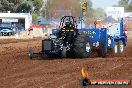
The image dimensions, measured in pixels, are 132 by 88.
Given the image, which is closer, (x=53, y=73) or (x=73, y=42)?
(x=53, y=73)

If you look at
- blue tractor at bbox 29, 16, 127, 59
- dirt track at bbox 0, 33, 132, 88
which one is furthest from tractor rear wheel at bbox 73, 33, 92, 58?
dirt track at bbox 0, 33, 132, 88

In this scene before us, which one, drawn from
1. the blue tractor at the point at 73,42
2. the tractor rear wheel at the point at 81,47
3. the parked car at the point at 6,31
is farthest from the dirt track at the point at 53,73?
the parked car at the point at 6,31

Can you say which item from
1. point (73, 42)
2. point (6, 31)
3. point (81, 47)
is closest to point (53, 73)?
point (81, 47)

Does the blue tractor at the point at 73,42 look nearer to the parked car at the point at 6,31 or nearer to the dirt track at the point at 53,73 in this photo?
the dirt track at the point at 53,73

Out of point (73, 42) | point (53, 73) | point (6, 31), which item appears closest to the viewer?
point (53, 73)

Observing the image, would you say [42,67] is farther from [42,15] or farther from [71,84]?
[42,15]

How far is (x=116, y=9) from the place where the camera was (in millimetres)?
104562

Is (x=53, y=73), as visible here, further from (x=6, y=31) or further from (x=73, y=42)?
(x=6, y=31)

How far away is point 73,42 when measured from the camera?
19.6 m

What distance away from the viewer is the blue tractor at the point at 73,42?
19.1 m

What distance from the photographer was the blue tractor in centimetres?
1909

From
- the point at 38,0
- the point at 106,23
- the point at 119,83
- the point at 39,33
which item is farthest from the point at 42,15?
the point at 119,83

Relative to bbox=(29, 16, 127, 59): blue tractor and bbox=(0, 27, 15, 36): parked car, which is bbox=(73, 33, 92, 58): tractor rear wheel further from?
bbox=(0, 27, 15, 36): parked car

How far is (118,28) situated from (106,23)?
1326 millimetres
